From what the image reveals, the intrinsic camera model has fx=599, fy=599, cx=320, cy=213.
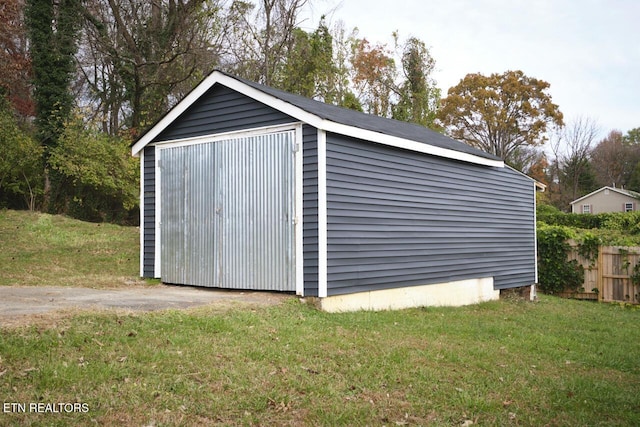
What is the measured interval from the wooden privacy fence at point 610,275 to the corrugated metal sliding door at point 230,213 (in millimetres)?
11289

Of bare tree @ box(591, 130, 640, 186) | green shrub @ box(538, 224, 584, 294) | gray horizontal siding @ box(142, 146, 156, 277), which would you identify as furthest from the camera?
bare tree @ box(591, 130, 640, 186)

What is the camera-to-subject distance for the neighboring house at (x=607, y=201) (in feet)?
141

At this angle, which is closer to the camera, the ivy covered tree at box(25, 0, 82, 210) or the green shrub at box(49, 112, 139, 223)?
the green shrub at box(49, 112, 139, 223)

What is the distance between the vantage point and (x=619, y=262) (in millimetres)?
16359

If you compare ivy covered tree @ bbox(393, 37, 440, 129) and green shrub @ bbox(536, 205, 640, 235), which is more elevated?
ivy covered tree @ bbox(393, 37, 440, 129)

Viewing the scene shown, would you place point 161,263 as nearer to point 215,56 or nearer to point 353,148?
point 353,148

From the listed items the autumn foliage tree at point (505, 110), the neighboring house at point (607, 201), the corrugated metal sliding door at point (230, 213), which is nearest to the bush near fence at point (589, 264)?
the corrugated metal sliding door at point (230, 213)

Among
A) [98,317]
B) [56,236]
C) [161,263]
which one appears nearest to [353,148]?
[161,263]

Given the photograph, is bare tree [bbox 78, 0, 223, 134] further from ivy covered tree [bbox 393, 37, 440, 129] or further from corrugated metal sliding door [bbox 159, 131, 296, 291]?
corrugated metal sliding door [bbox 159, 131, 296, 291]

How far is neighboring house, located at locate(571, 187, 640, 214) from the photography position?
141 feet

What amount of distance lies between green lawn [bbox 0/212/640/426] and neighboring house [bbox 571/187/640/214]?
128 feet

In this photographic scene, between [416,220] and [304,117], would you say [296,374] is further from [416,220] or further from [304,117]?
[416,220]

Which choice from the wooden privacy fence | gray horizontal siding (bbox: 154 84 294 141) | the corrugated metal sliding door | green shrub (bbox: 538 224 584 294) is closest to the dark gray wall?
gray horizontal siding (bbox: 154 84 294 141)

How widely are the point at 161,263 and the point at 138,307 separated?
327 centimetres
